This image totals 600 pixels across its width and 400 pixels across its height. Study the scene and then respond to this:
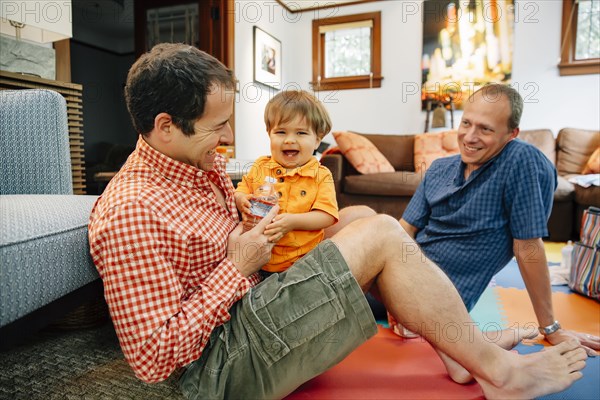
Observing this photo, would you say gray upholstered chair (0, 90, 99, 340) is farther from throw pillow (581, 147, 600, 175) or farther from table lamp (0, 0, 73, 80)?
throw pillow (581, 147, 600, 175)

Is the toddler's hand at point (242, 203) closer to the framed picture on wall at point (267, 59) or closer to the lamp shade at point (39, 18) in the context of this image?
the lamp shade at point (39, 18)

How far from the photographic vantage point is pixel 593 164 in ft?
11.8

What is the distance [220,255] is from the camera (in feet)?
3.23

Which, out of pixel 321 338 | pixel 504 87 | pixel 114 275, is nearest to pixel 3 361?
pixel 114 275

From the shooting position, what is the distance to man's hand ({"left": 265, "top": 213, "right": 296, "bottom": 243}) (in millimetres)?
1082

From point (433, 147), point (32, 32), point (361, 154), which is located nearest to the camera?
point (32, 32)

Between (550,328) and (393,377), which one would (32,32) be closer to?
(393,377)

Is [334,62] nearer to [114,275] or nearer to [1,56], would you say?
[1,56]

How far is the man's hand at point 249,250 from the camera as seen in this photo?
999mm

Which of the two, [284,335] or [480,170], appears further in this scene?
[480,170]

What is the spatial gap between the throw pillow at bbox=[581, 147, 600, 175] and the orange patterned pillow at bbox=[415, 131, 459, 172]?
3.56 feet

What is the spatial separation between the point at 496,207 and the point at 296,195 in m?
0.70

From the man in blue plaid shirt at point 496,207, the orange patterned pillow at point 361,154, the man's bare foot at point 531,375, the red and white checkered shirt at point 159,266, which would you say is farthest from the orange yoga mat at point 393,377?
the orange patterned pillow at point 361,154

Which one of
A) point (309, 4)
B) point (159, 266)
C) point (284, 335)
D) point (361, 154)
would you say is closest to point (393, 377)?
point (284, 335)
